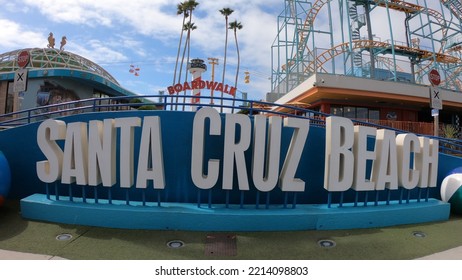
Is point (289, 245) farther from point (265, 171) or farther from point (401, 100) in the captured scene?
point (401, 100)

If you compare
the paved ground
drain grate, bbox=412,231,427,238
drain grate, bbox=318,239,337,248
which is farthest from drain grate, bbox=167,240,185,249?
drain grate, bbox=412,231,427,238

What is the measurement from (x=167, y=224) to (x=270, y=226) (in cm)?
203

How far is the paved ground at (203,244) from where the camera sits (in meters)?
4.54

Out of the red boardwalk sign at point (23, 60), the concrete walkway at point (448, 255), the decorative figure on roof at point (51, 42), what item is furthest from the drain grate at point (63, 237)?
the decorative figure on roof at point (51, 42)

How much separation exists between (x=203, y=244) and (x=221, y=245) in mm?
321

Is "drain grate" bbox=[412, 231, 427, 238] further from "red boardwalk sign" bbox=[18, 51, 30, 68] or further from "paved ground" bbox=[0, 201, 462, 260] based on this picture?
"red boardwalk sign" bbox=[18, 51, 30, 68]

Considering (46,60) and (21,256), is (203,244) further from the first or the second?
(46,60)

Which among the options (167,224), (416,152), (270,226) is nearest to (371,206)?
(416,152)

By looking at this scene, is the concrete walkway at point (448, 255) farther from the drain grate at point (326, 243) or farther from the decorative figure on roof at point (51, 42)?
the decorative figure on roof at point (51, 42)

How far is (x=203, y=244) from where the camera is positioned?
192 inches

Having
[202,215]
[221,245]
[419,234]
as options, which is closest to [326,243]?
[221,245]

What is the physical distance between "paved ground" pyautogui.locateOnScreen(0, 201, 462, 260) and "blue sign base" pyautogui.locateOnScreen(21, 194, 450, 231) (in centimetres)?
15

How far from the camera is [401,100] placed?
60.3ft

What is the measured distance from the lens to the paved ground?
14.9ft
